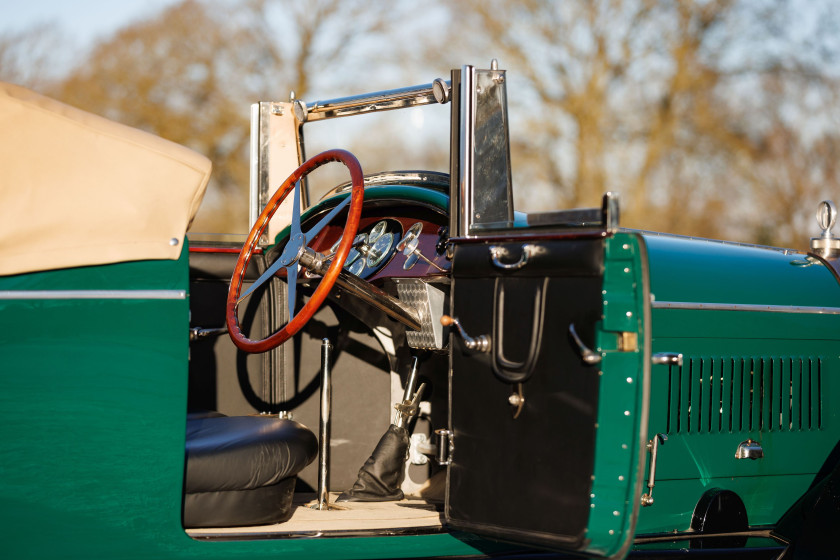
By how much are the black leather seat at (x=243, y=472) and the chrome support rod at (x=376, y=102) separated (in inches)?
48.7

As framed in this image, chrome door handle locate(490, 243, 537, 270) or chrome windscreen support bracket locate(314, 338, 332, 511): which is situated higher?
chrome door handle locate(490, 243, 537, 270)

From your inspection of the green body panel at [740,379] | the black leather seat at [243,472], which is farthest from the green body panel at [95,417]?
the green body panel at [740,379]

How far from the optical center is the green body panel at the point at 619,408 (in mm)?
2549

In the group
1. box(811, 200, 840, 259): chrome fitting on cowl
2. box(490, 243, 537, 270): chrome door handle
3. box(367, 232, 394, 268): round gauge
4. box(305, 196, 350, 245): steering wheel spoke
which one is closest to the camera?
box(490, 243, 537, 270): chrome door handle

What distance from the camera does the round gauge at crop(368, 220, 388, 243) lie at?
357 cm

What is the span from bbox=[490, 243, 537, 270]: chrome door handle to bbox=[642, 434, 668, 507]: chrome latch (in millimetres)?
750

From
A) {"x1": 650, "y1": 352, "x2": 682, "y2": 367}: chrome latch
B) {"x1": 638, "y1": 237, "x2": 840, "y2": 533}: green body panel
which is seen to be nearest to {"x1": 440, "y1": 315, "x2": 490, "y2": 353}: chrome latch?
{"x1": 650, "y1": 352, "x2": 682, "y2": 367}: chrome latch

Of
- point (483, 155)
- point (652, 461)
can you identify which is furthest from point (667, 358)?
point (483, 155)

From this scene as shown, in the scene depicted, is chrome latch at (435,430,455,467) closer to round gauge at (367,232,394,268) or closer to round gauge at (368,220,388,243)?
round gauge at (367,232,394,268)

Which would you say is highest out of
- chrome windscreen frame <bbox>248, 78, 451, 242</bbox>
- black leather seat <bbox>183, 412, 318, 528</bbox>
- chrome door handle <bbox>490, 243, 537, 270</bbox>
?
chrome windscreen frame <bbox>248, 78, 451, 242</bbox>

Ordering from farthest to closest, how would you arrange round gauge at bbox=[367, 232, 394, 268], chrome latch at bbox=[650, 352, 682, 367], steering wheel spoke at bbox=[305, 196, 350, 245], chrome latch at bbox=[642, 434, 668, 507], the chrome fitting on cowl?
the chrome fitting on cowl, round gauge at bbox=[367, 232, 394, 268], steering wheel spoke at bbox=[305, 196, 350, 245], chrome latch at bbox=[642, 434, 668, 507], chrome latch at bbox=[650, 352, 682, 367]

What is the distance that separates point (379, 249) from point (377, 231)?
11cm

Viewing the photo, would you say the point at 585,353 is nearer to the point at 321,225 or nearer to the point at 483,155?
the point at 483,155

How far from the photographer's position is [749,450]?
3.39 m
